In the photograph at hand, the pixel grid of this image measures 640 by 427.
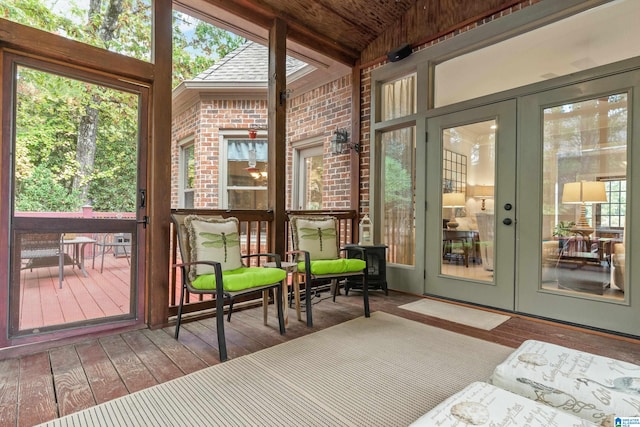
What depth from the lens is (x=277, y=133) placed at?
3.49 metres

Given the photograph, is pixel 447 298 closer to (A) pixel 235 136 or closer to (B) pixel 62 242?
(B) pixel 62 242

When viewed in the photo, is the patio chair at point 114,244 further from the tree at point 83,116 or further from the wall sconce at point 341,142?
the wall sconce at point 341,142

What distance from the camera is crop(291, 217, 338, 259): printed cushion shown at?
328cm

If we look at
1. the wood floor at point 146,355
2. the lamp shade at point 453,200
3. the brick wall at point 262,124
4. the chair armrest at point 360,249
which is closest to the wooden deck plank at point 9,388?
the wood floor at point 146,355

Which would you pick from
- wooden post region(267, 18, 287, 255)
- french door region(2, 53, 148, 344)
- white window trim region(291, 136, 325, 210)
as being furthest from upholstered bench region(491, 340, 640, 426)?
Answer: white window trim region(291, 136, 325, 210)

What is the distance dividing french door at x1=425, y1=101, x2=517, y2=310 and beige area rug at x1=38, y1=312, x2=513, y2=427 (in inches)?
42.6

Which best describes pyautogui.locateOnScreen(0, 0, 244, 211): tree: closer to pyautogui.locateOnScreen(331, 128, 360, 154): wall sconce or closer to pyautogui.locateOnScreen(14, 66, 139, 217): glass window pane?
pyautogui.locateOnScreen(14, 66, 139, 217): glass window pane

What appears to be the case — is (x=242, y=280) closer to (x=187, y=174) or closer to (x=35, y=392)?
(x=35, y=392)

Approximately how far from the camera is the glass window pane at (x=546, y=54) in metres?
2.62

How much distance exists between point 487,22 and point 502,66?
461 millimetres

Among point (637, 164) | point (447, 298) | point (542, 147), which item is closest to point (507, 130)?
point (542, 147)

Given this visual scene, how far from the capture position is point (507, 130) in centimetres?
315

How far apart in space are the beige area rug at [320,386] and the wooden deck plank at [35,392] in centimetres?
13

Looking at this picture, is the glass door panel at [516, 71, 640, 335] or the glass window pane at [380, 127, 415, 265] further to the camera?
the glass window pane at [380, 127, 415, 265]
